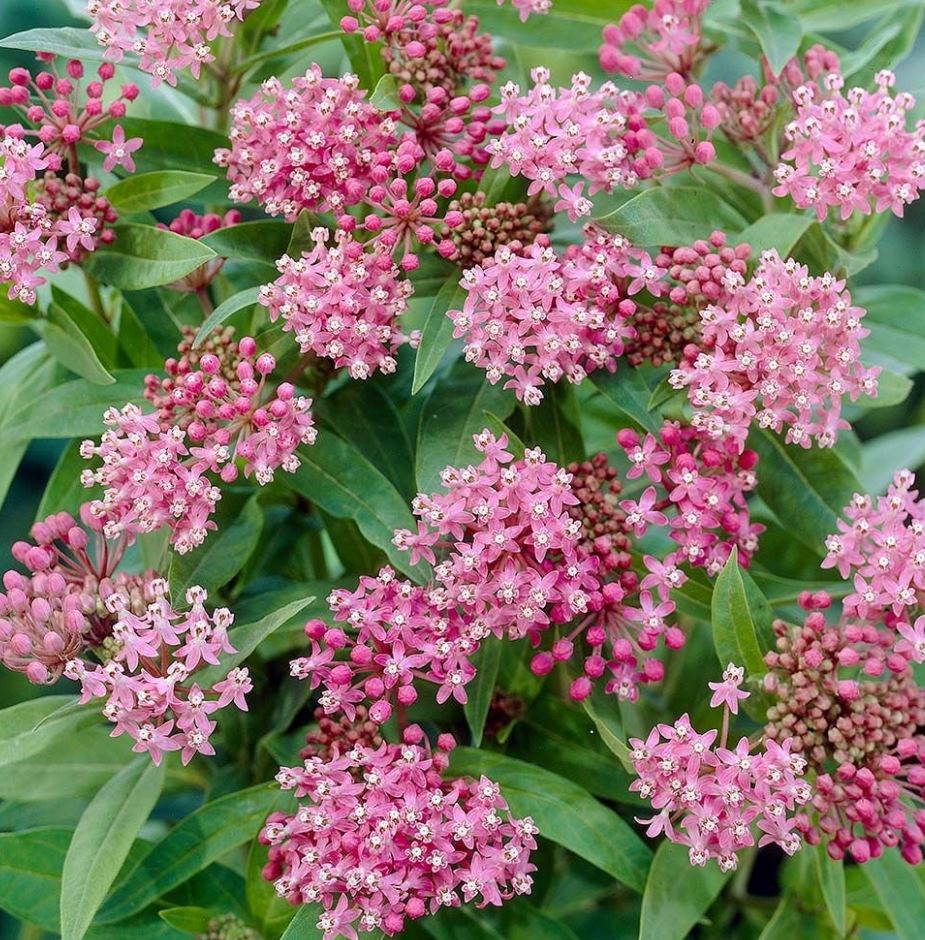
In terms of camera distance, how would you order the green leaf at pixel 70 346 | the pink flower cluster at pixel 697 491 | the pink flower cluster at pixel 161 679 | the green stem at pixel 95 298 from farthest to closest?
the green stem at pixel 95 298 < the green leaf at pixel 70 346 < the pink flower cluster at pixel 697 491 < the pink flower cluster at pixel 161 679

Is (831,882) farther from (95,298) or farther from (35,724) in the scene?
(95,298)

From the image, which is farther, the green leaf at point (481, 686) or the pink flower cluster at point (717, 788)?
the green leaf at point (481, 686)

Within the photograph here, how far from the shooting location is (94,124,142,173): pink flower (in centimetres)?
127

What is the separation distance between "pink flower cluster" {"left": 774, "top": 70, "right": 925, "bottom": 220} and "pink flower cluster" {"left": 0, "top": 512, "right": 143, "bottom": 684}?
762 mm

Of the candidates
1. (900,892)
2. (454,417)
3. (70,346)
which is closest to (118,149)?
(70,346)

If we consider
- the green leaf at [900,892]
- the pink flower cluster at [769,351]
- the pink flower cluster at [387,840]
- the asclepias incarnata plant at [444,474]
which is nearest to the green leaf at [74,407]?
the asclepias incarnata plant at [444,474]

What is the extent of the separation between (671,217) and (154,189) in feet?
1.75

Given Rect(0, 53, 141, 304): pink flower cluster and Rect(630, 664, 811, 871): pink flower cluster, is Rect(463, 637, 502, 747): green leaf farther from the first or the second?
Rect(0, 53, 141, 304): pink flower cluster

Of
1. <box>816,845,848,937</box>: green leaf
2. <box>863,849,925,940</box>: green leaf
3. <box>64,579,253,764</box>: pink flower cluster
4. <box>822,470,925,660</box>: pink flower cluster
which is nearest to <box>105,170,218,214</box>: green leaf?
<box>64,579,253,764</box>: pink flower cluster

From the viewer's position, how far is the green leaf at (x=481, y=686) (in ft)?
4.01

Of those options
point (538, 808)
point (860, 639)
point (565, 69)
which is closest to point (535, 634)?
point (538, 808)

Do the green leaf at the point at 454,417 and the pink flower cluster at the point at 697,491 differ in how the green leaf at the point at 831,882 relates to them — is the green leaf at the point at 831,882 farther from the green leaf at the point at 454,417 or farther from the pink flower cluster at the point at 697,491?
the green leaf at the point at 454,417

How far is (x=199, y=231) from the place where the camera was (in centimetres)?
127

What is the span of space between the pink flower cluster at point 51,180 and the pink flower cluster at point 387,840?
1.78 ft
